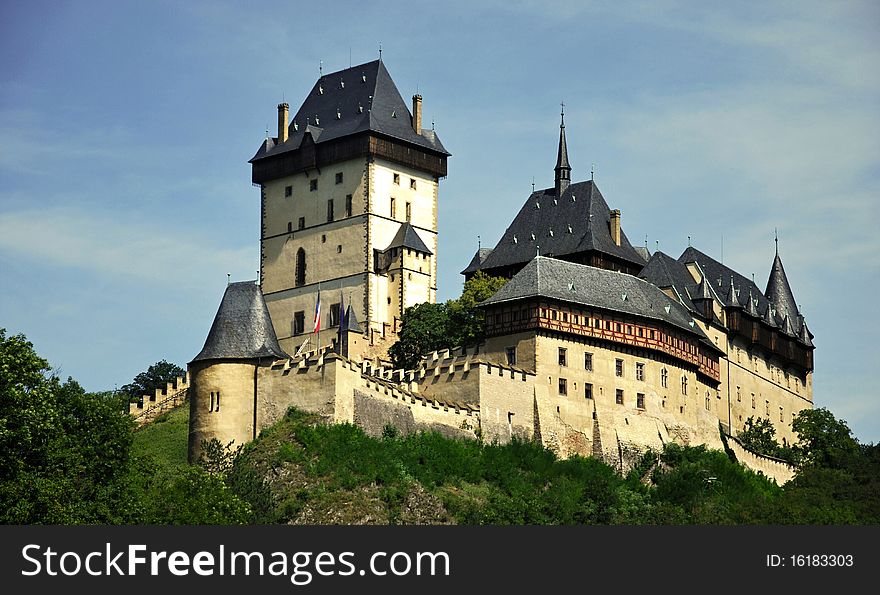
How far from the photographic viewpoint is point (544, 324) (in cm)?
9888

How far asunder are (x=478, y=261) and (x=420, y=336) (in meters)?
11.3

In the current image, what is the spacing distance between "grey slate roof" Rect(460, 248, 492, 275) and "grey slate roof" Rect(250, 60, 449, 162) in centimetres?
609

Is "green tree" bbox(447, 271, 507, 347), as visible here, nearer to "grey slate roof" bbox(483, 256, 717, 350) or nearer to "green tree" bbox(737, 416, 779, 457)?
"grey slate roof" bbox(483, 256, 717, 350)

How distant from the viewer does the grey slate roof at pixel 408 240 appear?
381 ft

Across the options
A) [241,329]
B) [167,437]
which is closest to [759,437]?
[167,437]

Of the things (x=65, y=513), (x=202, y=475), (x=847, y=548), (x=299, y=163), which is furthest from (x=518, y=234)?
(x=847, y=548)

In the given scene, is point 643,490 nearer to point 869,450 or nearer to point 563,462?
point 563,462

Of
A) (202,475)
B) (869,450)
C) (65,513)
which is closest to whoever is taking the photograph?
(65,513)

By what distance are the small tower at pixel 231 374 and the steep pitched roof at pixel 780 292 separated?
49.3 meters

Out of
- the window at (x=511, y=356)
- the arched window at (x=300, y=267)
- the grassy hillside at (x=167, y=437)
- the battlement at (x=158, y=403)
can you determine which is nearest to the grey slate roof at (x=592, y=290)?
the window at (x=511, y=356)

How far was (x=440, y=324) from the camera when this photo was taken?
108 metres

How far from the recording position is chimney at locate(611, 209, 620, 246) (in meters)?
116

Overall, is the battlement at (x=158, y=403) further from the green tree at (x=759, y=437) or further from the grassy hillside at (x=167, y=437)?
the green tree at (x=759, y=437)

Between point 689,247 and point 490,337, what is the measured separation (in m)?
28.2
